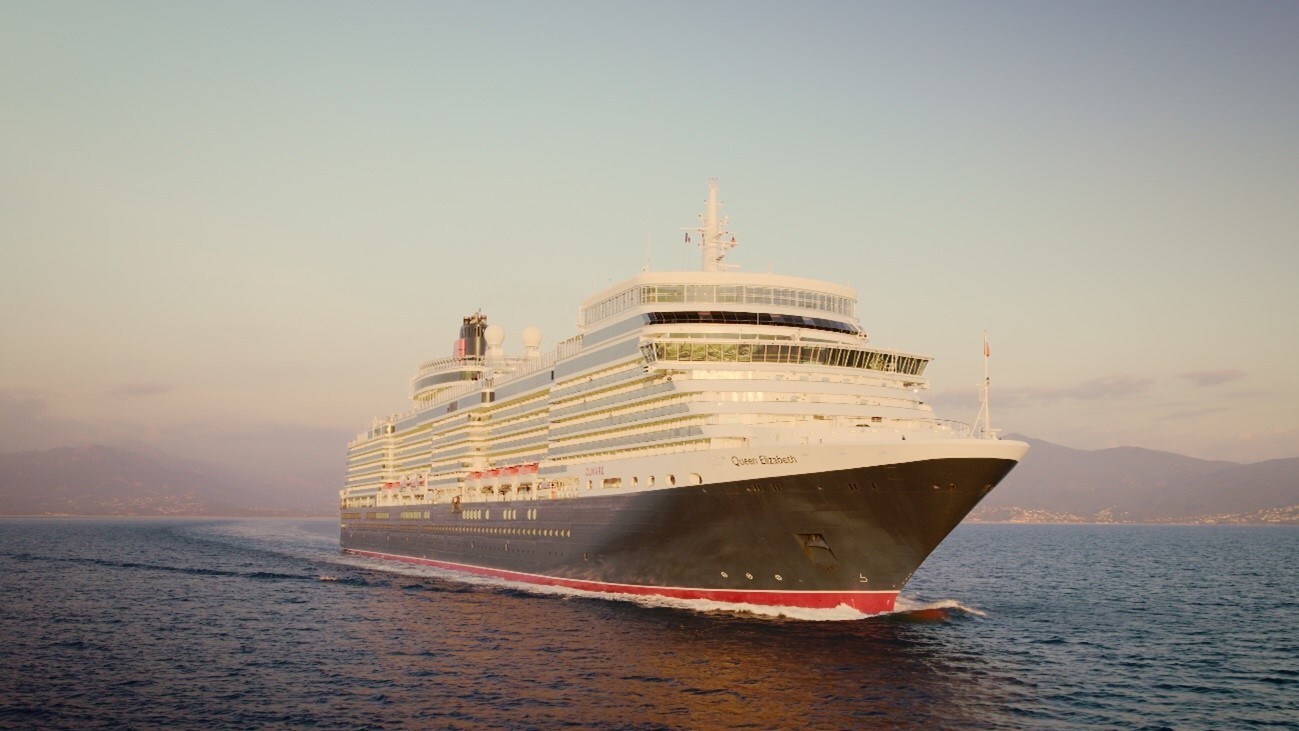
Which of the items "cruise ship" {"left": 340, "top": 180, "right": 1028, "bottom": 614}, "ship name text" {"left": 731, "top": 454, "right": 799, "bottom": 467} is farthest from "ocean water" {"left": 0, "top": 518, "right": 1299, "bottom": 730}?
"ship name text" {"left": 731, "top": 454, "right": 799, "bottom": 467}

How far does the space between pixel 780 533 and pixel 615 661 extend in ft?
30.1

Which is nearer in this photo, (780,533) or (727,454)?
(780,533)

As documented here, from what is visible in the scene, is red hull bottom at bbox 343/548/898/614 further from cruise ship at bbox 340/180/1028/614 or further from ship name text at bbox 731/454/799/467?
ship name text at bbox 731/454/799/467

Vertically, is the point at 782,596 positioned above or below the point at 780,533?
below

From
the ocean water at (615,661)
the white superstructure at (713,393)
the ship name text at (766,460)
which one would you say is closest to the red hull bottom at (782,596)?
the ocean water at (615,661)

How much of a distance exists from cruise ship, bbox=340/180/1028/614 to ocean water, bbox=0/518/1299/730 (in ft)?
7.09

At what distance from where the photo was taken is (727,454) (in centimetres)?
3981

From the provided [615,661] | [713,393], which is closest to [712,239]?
[713,393]

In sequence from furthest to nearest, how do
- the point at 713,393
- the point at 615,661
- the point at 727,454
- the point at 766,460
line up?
the point at 713,393 → the point at 727,454 → the point at 766,460 → the point at 615,661

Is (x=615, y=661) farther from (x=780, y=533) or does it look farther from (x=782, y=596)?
(x=782, y=596)

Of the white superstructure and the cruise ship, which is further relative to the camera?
the white superstructure

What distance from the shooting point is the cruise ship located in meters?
37.0

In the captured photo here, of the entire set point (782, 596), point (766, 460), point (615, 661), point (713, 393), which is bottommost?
point (615, 661)

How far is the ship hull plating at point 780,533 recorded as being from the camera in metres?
36.3
